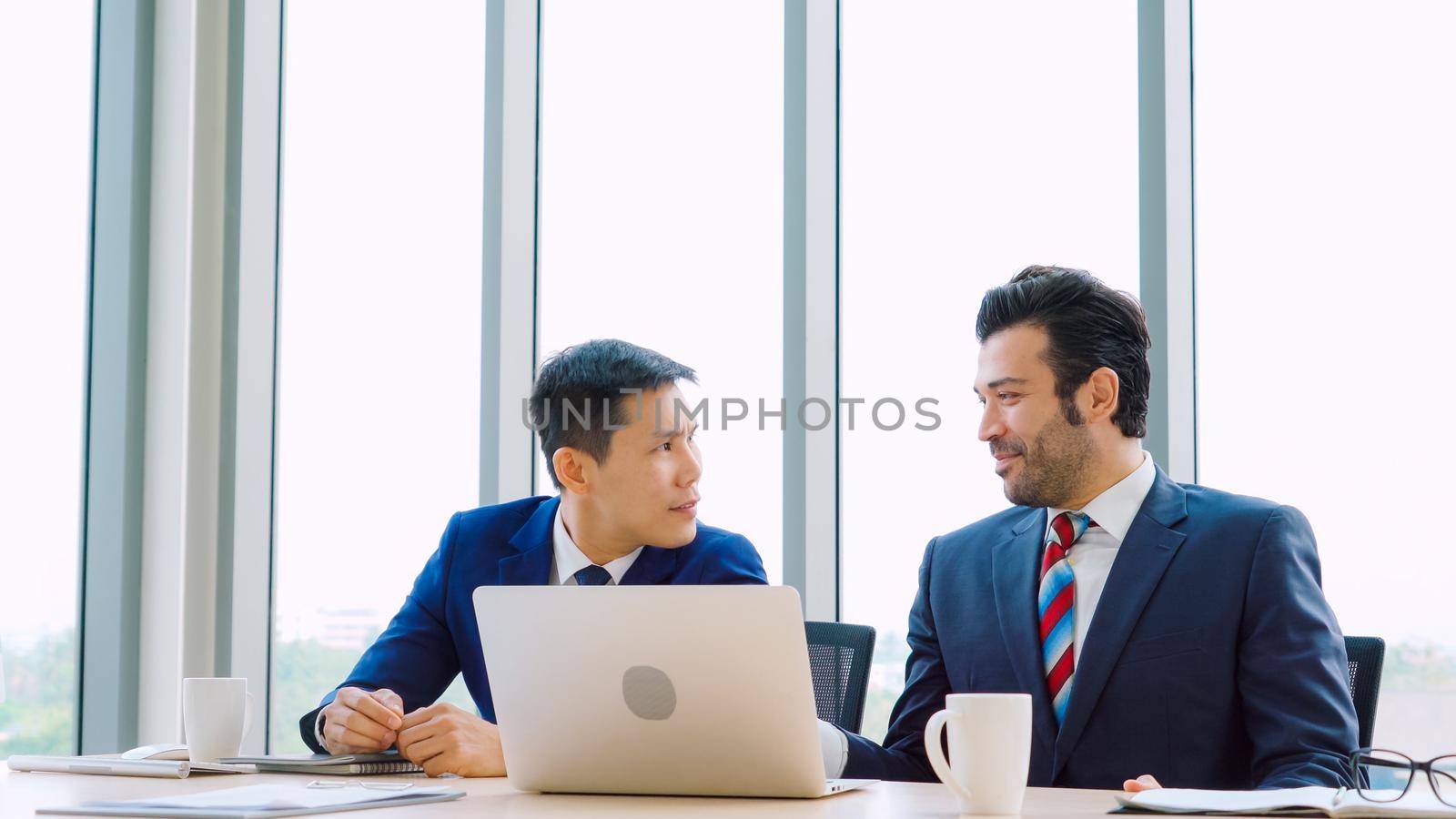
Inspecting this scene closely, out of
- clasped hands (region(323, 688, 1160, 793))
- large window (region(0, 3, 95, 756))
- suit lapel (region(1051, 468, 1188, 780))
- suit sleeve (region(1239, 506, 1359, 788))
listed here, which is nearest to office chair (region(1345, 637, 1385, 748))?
suit sleeve (region(1239, 506, 1359, 788))

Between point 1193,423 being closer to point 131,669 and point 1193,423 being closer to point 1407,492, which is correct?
point 1407,492

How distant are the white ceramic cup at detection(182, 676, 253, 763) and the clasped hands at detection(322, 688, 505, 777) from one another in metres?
0.13

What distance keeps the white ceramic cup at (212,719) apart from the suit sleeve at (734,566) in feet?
2.46

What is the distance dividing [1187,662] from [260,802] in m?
1.32

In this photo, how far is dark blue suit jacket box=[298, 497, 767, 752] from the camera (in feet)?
7.57

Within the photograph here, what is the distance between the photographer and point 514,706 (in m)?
1.50

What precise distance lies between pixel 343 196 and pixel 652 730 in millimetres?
2621

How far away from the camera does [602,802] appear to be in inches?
56.2

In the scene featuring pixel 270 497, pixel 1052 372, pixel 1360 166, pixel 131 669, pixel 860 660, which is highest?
pixel 1360 166

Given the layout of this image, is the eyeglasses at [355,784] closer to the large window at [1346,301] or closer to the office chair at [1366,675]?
the office chair at [1366,675]

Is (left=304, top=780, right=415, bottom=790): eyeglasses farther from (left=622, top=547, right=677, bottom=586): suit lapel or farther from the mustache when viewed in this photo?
the mustache

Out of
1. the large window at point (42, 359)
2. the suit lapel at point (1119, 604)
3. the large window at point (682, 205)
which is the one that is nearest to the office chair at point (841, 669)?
the suit lapel at point (1119, 604)

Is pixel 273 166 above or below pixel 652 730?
above

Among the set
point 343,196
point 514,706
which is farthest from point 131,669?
point 514,706
